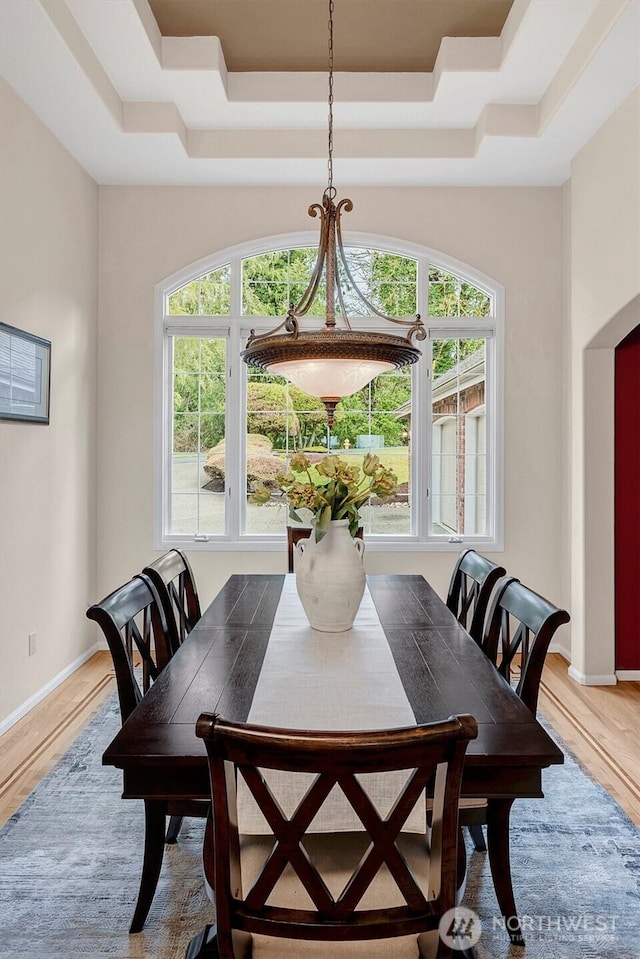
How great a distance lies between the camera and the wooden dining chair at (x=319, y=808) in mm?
942

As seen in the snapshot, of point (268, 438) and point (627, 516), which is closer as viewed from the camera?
point (627, 516)


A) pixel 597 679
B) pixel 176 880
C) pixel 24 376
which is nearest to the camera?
pixel 176 880

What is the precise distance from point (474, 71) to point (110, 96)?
189 cm

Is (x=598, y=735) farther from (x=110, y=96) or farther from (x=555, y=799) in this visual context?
(x=110, y=96)

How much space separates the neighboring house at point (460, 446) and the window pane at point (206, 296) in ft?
4.69

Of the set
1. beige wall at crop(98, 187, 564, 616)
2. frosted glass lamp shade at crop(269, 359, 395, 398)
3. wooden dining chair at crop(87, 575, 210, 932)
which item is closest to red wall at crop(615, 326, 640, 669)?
beige wall at crop(98, 187, 564, 616)

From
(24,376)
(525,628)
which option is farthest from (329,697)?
(24,376)

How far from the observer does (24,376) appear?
324 cm

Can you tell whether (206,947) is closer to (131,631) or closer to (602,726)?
(131,631)

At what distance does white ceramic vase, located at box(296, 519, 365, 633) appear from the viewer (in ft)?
6.68

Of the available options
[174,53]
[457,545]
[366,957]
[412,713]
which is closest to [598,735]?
[457,545]

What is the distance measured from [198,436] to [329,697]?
310cm

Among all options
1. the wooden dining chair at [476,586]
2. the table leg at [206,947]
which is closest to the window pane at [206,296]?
the wooden dining chair at [476,586]

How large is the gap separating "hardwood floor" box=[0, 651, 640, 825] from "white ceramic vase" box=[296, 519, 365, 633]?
138 cm
